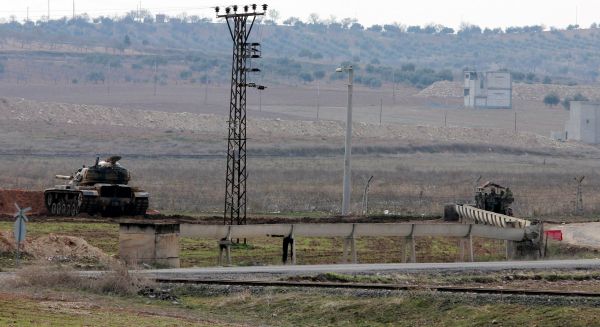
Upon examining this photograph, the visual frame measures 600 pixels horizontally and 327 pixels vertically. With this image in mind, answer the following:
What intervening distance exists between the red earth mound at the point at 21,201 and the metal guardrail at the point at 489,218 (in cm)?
1732

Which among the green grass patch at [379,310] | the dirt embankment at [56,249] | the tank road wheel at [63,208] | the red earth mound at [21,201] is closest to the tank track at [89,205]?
the tank road wheel at [63,208]

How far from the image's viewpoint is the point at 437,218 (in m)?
64.8

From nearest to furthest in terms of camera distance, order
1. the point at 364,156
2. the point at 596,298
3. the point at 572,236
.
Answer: the point at 596,298
the point at 572,236
the point at 364,156

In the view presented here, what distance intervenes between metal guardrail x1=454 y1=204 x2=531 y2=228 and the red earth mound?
17.3 m

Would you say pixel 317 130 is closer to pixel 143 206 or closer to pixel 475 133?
pixel 475 133

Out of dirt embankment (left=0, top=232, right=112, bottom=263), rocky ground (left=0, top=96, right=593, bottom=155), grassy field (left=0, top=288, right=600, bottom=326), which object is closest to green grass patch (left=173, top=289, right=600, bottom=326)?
grassy field (left=0, top=288, right=600, bottom=326)

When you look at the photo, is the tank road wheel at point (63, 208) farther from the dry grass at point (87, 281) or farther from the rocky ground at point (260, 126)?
the rocky ground at point (260, 126)

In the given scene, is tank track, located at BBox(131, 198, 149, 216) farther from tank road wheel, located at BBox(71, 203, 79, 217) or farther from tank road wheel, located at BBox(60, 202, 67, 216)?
tank road wheel, located at BBox(60, 202, 67, 216)

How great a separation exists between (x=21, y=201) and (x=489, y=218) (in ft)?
67.8

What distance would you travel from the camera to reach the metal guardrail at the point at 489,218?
50.3m

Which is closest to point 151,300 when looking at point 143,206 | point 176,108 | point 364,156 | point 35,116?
point 143,206

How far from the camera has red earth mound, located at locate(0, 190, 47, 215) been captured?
6194cm

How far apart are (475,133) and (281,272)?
146 m

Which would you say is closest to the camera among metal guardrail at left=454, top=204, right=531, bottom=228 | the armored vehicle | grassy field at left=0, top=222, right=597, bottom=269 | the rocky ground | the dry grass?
the dry grass
